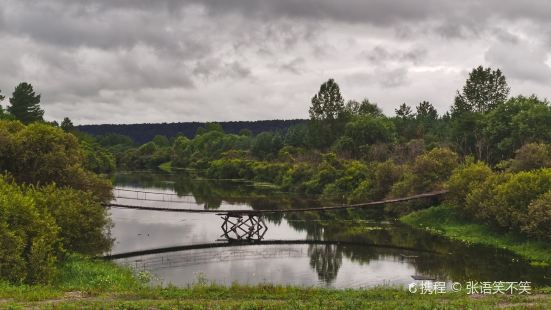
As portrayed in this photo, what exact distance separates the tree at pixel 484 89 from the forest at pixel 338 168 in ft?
0.61

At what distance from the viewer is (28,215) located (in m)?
28.9

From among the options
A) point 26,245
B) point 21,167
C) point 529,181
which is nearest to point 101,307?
point 26,245

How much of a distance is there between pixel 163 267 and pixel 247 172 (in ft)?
290

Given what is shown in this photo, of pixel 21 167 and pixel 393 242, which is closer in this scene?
pixel 21 167

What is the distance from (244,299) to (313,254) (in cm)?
2214

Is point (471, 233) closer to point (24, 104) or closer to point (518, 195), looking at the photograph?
point (518, 195)

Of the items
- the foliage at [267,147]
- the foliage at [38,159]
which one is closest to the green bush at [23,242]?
the foliage at [38,159]

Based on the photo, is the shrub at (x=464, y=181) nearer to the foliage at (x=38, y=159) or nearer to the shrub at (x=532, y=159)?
the shrub at (x=532, y=159)

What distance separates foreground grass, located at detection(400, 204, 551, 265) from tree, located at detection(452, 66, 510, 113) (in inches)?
1821

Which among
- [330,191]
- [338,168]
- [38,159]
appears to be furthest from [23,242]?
[338,168]

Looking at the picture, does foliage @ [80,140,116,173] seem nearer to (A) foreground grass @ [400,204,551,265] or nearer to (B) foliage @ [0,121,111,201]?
(B) foliage @ [0,121,111,201]

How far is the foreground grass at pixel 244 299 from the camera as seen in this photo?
21031mm

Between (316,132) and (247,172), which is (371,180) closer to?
(316,132)

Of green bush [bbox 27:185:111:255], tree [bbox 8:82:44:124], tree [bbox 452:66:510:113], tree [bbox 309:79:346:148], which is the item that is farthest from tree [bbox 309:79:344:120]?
green bush [bbox 27:185:111:255]
